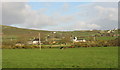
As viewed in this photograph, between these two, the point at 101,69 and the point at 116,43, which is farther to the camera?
the point at 116,43

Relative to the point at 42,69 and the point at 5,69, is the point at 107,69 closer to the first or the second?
the point at 42,69

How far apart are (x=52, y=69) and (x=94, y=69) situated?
127 inches

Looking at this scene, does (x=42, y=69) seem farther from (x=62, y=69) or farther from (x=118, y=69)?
(x=118, y=69)

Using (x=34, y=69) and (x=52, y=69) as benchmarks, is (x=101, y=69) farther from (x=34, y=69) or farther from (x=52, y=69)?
(x=34, y=69)

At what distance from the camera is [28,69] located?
14.1m

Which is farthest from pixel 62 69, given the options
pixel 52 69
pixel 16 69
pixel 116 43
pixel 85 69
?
pixel 116 43

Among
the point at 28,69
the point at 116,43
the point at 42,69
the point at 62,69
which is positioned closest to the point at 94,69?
the point at 62,69

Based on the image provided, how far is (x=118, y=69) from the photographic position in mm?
13859

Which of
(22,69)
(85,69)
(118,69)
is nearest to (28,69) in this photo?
(22,69)

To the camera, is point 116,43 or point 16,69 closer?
point 16,69

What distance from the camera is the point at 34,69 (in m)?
14.1

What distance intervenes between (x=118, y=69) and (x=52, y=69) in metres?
5.03

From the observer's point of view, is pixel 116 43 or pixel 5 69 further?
pixel 116 43

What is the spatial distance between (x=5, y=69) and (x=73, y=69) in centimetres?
527
